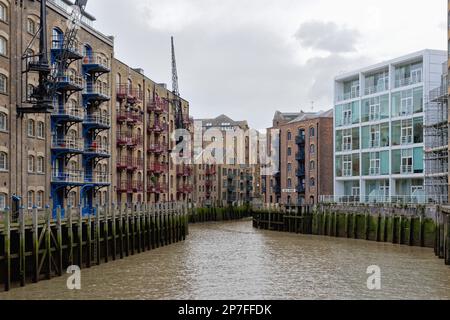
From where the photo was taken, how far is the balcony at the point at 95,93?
45281mm

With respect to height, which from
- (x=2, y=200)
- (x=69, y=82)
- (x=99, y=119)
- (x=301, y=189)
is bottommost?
(x=301, y=189)

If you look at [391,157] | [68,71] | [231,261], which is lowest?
[231,261]

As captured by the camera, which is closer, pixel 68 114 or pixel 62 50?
pixel 62 50

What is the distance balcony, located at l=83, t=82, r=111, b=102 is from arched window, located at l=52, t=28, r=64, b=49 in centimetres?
496

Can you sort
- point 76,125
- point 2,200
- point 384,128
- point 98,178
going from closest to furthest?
point 2,200
point 76,125
point 98,178
point 384,128

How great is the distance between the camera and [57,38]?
40.8 metres

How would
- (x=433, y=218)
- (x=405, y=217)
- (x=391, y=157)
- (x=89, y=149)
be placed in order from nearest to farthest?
(x=433, y=218) → (x=405, y=217) → (x=89, y=149) → (x=391, y=157)

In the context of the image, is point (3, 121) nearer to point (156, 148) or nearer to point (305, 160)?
point (156, 148)

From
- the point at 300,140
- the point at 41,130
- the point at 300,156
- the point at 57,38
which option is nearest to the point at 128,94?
the point at 57,38

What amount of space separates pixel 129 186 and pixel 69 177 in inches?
555

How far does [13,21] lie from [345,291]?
898 inches

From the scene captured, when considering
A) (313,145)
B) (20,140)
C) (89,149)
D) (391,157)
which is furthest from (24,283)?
(313,145)
